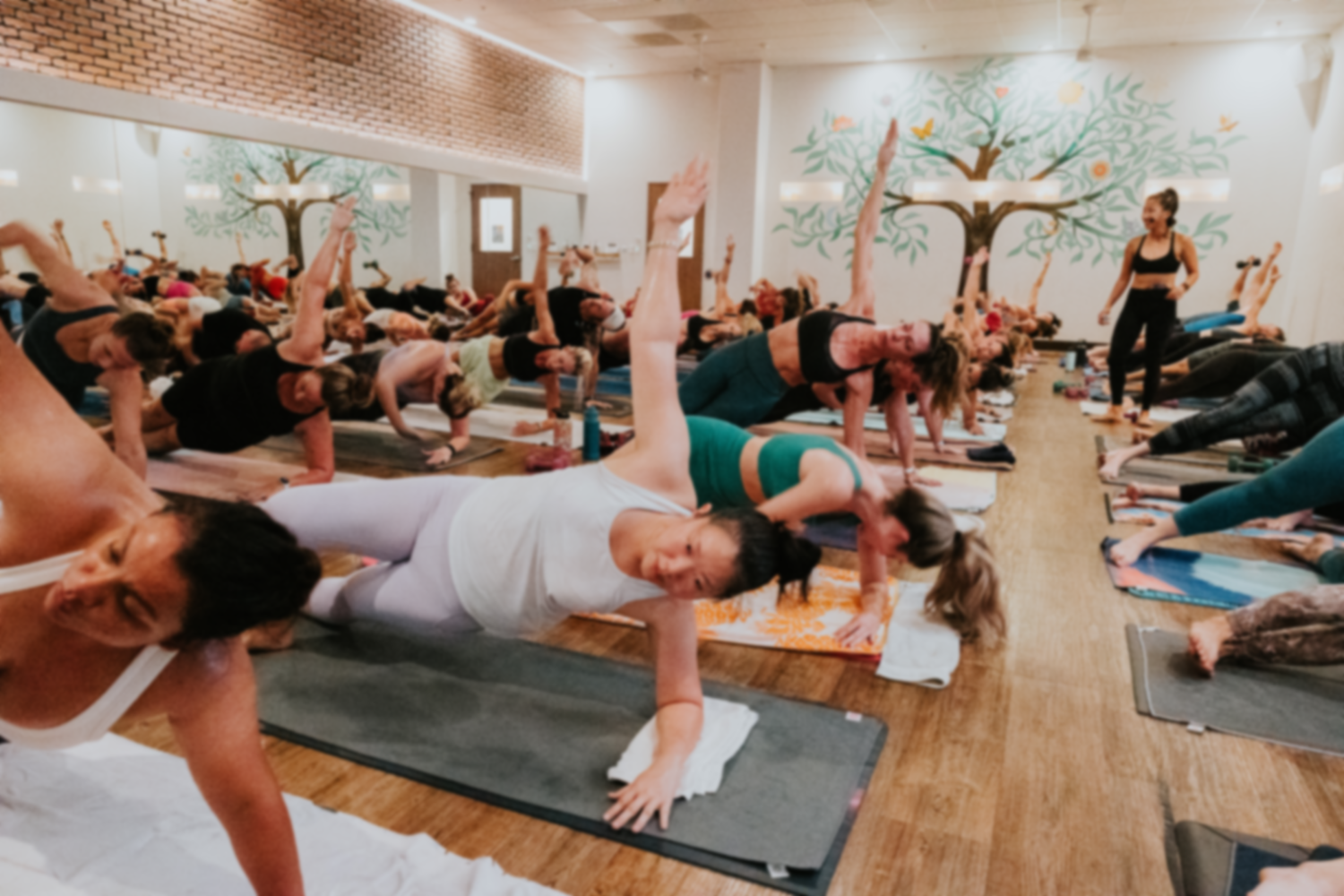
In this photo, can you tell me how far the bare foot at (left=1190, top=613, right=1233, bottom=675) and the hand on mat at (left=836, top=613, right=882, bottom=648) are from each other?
0.88m

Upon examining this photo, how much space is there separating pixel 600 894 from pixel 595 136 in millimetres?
12485

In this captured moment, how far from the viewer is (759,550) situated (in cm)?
153

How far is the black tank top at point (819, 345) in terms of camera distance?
3.24 meters

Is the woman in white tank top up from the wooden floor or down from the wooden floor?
up

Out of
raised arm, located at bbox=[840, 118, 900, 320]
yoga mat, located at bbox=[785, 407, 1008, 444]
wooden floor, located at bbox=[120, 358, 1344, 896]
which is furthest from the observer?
yoga mat, located at bbox=[785, 407, 1008, 444]

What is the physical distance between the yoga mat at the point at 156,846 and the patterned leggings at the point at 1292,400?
3303mm

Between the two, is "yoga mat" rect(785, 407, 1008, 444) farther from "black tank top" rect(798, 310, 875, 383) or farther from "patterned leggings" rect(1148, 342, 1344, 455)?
"black tank top" rect(798, 310, 875, 383)

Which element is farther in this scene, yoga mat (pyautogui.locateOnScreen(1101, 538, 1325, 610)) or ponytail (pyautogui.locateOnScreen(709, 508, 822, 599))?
yoga mat (pyautogui.locateOnScreen(1101, 538, 1325, 610))

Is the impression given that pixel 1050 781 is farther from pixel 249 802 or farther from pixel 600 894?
pixel 249 802

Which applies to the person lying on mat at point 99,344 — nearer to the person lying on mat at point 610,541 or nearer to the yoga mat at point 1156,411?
the person lying on mat at point 610,541

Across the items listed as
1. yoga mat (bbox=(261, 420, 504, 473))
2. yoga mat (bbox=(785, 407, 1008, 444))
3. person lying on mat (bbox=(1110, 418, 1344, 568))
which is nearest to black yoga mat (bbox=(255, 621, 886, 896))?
person lying on mat (bbox=(1110, 418, 1344, 568))

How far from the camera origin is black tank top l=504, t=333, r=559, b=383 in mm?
4887

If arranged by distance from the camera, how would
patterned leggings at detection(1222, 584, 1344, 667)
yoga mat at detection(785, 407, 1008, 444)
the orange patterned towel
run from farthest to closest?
yoga mat at detection(785, 407, 1008, 444)
the orange patterned towel
patterned leggings at detection(1222, 584, 1344, 667)

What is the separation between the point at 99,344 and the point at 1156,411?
700 cm
